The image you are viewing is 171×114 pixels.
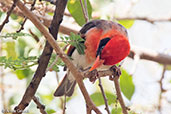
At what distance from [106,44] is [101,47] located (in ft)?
0.48

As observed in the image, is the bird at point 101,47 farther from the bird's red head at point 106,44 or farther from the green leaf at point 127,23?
the green leaf at point 127,23

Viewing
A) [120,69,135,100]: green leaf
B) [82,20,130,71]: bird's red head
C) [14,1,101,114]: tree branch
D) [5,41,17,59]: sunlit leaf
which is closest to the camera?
[14,1,101,114]: tree branch

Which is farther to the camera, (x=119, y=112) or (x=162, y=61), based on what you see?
(x=162, y=61)

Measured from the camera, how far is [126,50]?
1900mm

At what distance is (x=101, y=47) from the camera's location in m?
2.07

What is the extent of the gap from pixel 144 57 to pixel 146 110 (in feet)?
1.89

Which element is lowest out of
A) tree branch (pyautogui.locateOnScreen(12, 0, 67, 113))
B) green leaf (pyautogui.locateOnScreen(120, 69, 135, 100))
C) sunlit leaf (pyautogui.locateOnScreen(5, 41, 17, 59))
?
green leaf (pyautogui.locateOnScreen(120, 69, 135, 100))

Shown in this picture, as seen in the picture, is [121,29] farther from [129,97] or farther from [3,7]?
[3,7]

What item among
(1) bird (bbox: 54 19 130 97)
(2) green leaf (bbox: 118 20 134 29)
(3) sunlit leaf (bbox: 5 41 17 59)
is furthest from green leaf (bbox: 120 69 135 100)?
(3) sunlit leaf (bbox: 5 41 17 59)

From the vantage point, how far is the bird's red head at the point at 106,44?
1.88 metres

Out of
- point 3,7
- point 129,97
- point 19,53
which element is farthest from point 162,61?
point 3,7

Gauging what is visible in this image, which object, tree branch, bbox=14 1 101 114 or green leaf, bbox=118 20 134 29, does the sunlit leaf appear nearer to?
green leaf, bbox=118 20 134 29

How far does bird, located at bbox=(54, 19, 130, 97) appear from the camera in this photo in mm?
1882

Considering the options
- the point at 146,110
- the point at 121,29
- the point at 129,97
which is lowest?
the point at 146,110
